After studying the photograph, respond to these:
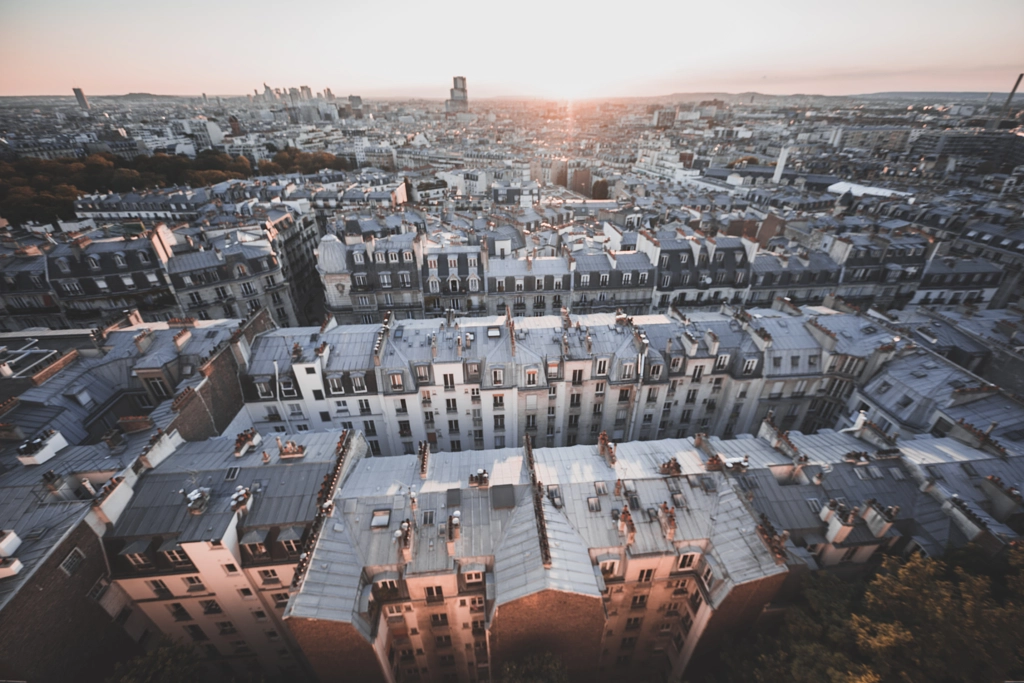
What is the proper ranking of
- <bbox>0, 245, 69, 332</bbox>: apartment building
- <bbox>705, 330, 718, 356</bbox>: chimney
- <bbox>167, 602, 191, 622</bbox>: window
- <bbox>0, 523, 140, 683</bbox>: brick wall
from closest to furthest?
<bbox>0, 523, 140, 683</bbox>: brick wall < <bbox>167, 602, 191, 622</bbox>: window < <bbox>705, 330, 718, 356</bbox>: chimney < <bbox>0, 245, 69, 332</bbox>: apartment building

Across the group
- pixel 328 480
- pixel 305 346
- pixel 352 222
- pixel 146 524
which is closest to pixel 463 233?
pixel 352 222

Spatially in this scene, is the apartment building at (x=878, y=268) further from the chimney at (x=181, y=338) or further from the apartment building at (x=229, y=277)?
the apartment building at (x=229, y=277)

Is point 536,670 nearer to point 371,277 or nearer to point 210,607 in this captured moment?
point 210,607

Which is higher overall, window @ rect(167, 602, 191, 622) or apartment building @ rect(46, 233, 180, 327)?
apartment building @ rect(46, 233, 180, 327)

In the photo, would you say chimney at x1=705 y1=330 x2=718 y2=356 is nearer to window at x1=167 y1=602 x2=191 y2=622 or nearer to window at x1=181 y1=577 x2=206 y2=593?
window at x1=181 y1=577 x2=206 y2=593

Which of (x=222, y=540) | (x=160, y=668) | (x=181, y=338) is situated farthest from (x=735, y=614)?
(x=181, y=338)

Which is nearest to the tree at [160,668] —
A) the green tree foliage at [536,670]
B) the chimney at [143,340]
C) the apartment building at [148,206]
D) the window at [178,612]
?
the window at [178,612]

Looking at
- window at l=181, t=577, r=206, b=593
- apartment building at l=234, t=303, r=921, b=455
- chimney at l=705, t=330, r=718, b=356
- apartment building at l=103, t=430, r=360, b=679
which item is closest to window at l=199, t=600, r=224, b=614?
apartment building at l=103, t=430, r=360, b=679
